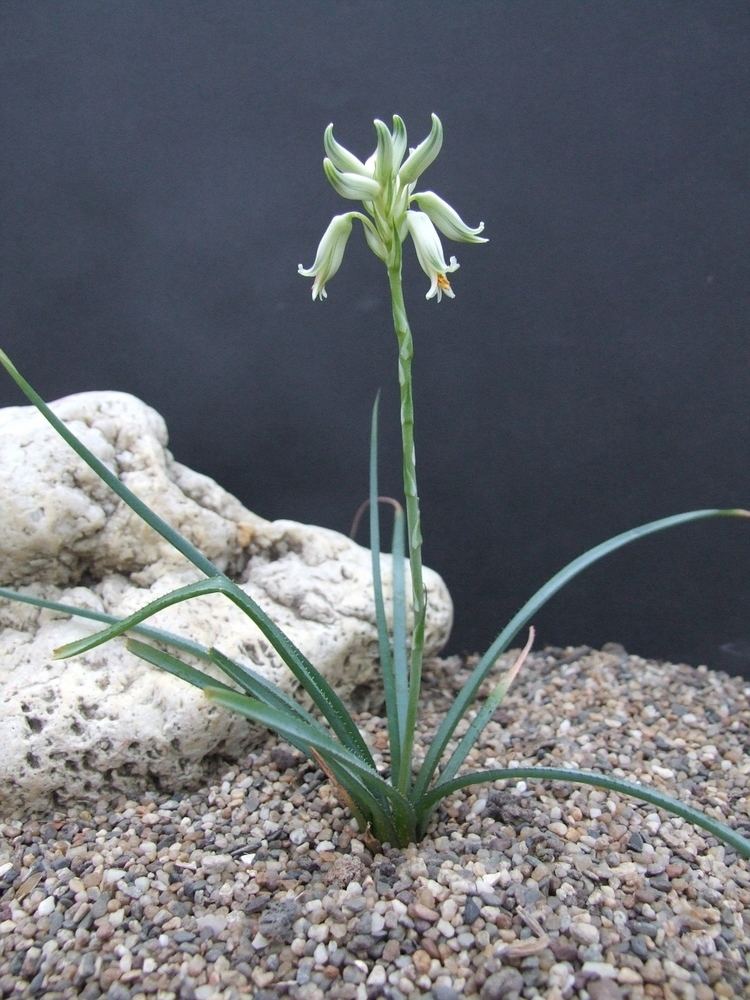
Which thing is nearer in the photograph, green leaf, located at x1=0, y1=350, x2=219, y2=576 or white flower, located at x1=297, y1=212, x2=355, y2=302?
white flower, located at x1=297, y1=212, x2=355, y2=302

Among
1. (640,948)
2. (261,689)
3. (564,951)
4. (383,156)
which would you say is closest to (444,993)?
(564,951)

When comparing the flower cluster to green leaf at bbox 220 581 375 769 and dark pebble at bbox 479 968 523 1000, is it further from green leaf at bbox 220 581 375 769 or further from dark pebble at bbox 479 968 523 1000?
dark pebble at bbox 479 968 523 1000

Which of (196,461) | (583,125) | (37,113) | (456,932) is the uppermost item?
(583,125)

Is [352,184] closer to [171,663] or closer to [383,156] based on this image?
[383,156]

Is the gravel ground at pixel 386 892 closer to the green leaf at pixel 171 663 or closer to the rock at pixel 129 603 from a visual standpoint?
the rock at pixel 129 603

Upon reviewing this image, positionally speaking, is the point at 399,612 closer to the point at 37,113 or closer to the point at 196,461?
the point at 196,461

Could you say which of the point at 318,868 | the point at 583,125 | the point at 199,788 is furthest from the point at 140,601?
the point at 583,125

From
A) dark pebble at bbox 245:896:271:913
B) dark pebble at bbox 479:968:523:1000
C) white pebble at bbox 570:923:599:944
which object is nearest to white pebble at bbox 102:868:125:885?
dark pebble at bbox 245:896:271:913
